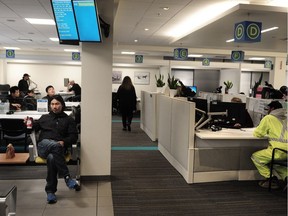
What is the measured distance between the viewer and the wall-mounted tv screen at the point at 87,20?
3394 millimetres

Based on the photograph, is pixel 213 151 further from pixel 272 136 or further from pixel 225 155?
pixel 272 136

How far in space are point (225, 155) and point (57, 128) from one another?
2.36 m

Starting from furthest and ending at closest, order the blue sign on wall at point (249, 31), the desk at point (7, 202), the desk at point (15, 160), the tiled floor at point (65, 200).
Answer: the blue sign on wall at point (249, 31) < the desk at point (15, 160) < the tiled floor at point (65, 200) < the desk at point (7, 202)

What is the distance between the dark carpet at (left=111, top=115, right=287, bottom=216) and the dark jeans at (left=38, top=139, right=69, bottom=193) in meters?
0.73

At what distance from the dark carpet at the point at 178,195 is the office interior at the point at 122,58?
19.8 inches

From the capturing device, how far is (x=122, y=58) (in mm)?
12281

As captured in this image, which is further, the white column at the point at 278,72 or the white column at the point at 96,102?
the white column at the point at 278,72

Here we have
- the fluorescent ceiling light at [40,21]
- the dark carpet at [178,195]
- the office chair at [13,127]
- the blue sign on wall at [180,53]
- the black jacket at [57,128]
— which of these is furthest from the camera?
the blue sign on wall at [180,53]

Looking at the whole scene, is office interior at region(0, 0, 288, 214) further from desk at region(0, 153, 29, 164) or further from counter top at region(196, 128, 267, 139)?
counter top at region(196, 128, 267, 139)

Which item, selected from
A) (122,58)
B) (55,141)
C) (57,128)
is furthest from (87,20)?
(122,58)

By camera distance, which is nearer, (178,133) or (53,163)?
(53,163)

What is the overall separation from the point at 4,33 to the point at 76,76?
4.98m

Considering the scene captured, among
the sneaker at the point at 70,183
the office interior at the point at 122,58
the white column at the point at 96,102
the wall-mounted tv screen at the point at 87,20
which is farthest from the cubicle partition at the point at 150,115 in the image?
the sneaker at the point at 70,183

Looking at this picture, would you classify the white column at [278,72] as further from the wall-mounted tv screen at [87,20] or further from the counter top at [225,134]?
the wall-mounted tv screen at [87,20]
